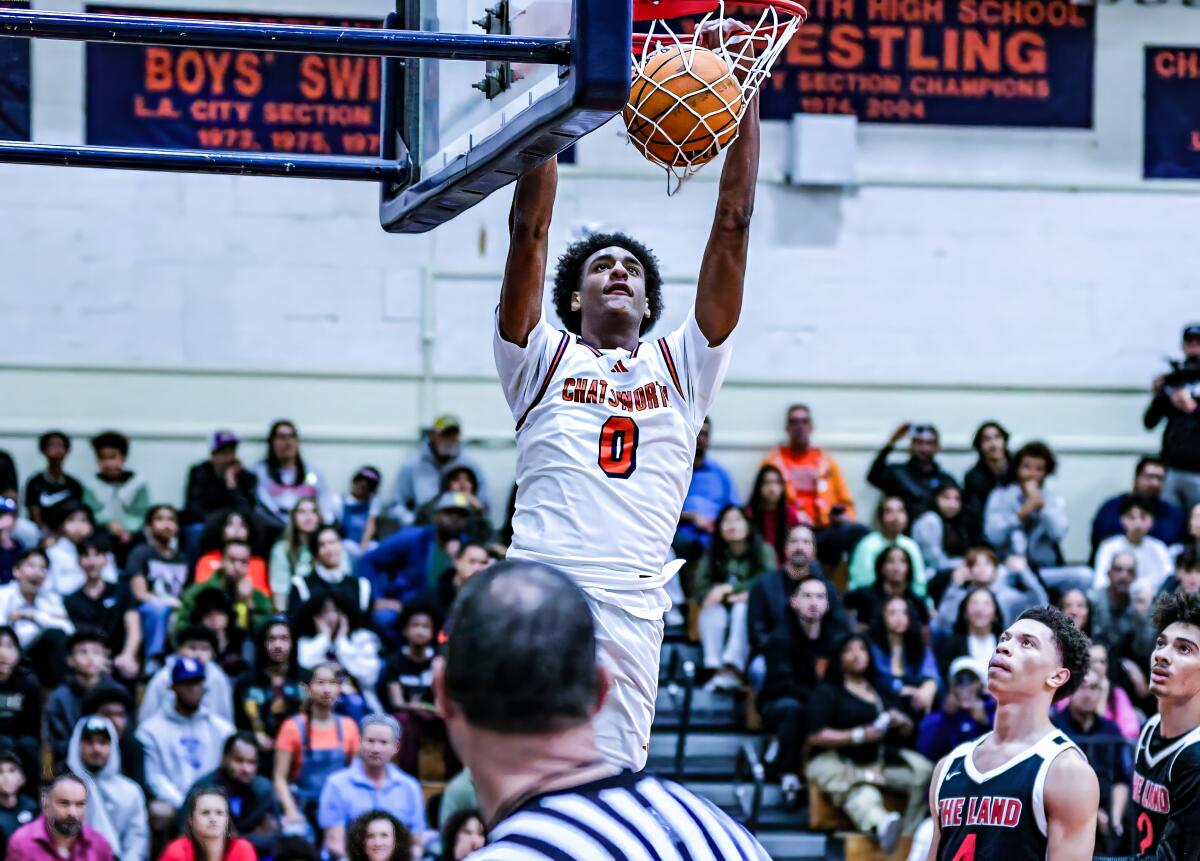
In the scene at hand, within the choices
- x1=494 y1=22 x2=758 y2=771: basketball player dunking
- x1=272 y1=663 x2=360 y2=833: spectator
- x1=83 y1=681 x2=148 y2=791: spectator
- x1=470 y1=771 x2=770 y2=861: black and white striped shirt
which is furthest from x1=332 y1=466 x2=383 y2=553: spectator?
x1=470 y1=771 x2=770 y2=861: black and white striped shirt

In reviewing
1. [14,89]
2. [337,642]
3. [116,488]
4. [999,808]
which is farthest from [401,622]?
[14,89]

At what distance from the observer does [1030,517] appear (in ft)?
46.6

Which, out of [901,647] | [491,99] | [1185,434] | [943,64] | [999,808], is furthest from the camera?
[943,64]

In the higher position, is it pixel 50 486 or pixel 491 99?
pixel 491 99

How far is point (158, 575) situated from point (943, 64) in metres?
7.72

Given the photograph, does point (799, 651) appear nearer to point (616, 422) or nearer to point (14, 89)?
point (616, 422)

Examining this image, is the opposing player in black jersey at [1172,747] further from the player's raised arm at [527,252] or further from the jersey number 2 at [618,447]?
the player's raised arm at [527,252]

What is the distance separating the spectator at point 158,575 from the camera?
11969 mm

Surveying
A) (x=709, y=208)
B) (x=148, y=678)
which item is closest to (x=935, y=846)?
(x=148, y=678)

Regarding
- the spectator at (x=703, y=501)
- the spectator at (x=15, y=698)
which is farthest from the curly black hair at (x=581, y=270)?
the spectator at (x=703, y=501)

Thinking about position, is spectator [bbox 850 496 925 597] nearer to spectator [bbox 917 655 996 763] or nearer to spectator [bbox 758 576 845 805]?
spectator [bbox 758 576 845 805]

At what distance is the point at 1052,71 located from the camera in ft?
51.8

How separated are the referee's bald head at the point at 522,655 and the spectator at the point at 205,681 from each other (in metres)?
8.57

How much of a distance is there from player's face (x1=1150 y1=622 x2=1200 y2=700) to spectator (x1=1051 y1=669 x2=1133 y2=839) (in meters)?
5.02
